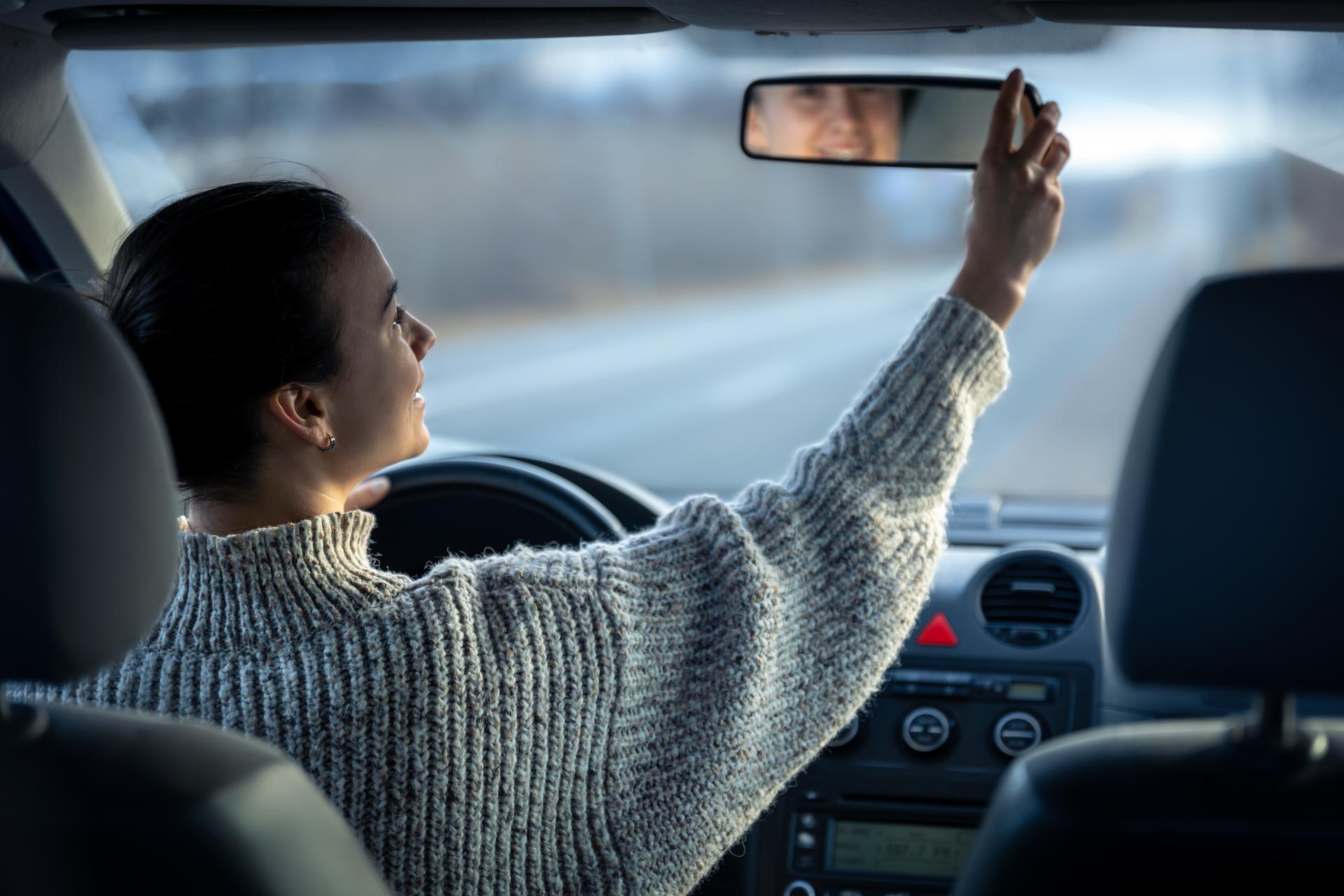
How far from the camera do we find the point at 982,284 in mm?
1809

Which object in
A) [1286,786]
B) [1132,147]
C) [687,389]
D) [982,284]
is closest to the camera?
[1286,786]

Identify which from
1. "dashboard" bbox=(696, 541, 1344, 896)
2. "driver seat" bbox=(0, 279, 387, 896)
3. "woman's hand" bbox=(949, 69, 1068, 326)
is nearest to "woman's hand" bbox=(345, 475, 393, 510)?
"dashboard" bbox=(696, 541, 1344, 896)

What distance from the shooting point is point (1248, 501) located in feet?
3.71

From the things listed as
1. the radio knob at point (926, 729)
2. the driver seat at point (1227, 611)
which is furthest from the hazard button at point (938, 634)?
the driver seat at point (1227, 611)

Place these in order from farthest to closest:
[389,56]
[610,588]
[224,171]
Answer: [389,56]
[224,171]
[610,588]

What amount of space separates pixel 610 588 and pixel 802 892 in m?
1.21

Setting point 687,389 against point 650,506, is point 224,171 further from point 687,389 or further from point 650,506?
point 687,389

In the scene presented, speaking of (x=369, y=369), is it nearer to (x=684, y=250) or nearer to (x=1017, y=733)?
(x=1017, y=733)

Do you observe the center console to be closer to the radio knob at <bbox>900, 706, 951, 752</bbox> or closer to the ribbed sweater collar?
the radio knob at <bbox>900, 706, 951, 752</bbox>

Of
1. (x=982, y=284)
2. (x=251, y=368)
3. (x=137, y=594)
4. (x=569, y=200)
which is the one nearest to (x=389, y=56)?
(x=251, y=368)

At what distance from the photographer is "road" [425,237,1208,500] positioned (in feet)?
23.8

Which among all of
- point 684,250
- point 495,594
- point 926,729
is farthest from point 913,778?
point 684,250

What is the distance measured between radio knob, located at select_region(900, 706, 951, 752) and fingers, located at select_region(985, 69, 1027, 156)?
Result: 3.79 ft

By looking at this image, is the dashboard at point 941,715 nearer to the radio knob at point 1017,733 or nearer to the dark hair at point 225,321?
the radio knob at point 1017,733
